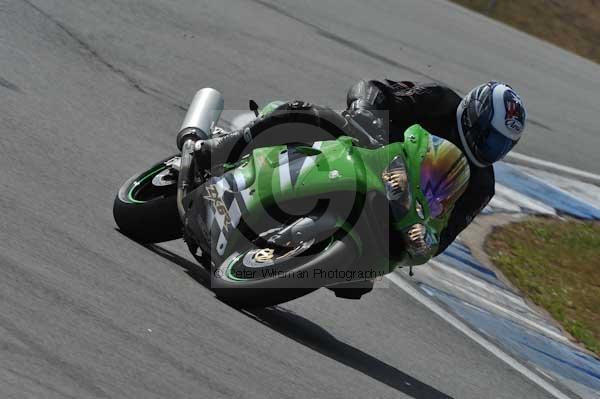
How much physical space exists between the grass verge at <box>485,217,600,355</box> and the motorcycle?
10.9ft

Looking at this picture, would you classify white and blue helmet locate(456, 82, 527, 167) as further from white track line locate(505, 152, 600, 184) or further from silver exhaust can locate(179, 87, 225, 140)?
white track line locate(505, 152, 600, 184)

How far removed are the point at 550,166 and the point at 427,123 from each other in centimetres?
715

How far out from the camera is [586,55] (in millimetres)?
22922

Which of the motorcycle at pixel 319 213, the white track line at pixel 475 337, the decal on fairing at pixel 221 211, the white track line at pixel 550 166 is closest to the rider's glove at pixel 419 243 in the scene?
the motorcycle at pixel 319 213

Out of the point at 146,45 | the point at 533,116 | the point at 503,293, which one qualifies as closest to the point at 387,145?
the point at 503,293

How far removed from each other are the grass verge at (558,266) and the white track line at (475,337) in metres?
1.37

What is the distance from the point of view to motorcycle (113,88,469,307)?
621 centimetres

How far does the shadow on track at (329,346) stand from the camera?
637 cm

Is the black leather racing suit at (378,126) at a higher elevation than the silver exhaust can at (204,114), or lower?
higher

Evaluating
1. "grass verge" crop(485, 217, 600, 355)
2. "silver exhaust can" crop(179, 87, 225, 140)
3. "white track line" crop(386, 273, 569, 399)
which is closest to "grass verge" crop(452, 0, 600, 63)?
"grass verge" crop(485, 217, 600, 355)

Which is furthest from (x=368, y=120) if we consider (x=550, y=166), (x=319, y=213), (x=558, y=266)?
(x=550, y=166)

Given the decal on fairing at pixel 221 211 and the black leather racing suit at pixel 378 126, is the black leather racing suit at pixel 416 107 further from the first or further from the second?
the decal on fairing at pixel 221 211

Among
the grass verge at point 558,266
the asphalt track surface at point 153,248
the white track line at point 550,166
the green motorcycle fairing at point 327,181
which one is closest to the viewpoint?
the asphalt track surface at point 153,248

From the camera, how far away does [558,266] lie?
11.1m
